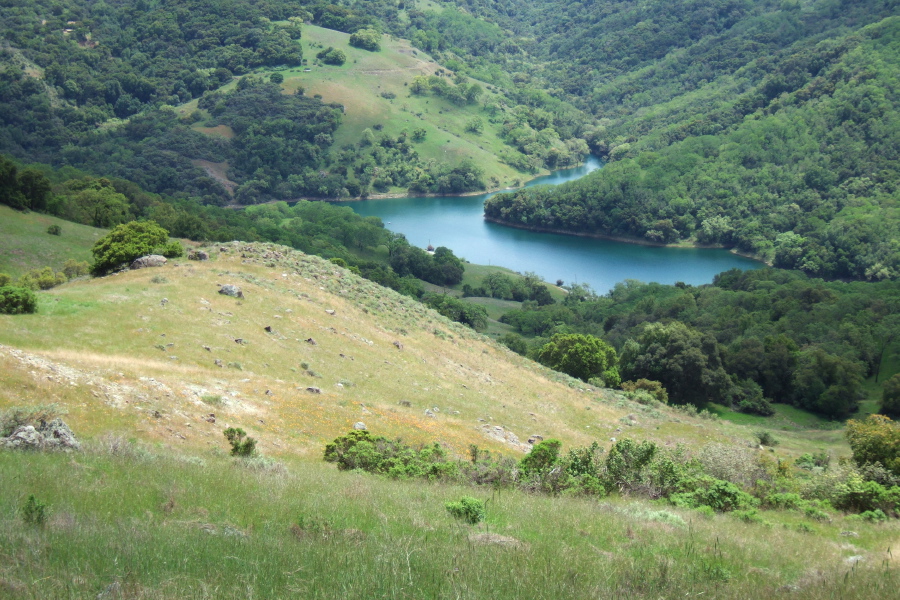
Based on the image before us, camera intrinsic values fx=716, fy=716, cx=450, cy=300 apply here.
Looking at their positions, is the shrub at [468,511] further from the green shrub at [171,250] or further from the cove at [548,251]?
the cove at [548,251]

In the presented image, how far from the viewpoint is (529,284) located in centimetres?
11975

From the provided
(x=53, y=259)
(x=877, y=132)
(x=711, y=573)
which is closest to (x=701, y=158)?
(x=877, y=132)

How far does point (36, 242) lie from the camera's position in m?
56.1

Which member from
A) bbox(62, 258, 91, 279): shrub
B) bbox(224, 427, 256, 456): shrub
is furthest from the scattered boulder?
bbox(62, 258, 91, 279): shrub

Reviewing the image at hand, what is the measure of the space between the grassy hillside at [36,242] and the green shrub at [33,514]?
49.7 metres

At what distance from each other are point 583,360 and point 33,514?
1764 inches

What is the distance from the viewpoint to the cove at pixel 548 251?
439 ft

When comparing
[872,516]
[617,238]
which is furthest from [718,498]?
[617,238]

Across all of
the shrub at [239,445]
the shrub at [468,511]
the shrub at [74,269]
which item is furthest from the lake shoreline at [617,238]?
the shrub at [468,511]

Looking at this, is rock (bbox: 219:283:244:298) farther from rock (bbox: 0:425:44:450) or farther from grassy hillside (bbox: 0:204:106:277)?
grassy hillside (bbox: 0:204:106:277)

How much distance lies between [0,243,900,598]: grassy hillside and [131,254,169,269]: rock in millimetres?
4025

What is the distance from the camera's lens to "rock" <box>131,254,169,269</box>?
1353 inches

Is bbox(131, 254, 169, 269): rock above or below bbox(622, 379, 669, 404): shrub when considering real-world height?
above

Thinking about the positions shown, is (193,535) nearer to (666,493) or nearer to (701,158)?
(666,493)
